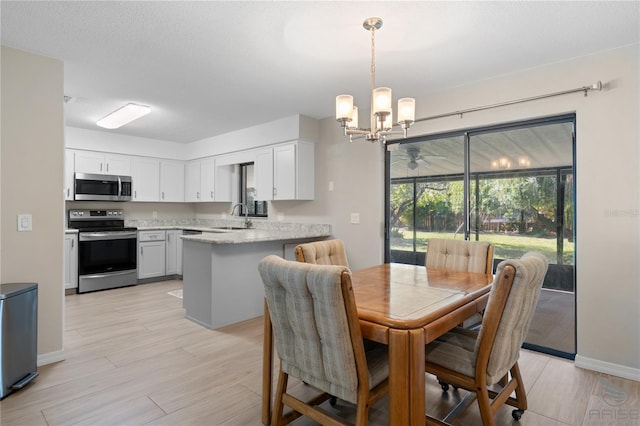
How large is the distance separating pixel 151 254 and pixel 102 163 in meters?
1.55

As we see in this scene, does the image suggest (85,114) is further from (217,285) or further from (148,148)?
(217,285)

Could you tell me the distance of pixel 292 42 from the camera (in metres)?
2.48

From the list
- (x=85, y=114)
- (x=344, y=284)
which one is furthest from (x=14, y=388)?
(x=85, y=114)

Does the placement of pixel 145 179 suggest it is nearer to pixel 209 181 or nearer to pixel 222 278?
pixel 209 181

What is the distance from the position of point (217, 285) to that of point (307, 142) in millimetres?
2089

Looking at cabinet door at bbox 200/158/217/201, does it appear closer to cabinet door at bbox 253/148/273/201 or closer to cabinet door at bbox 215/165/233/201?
cabinet door at bbox 215/165/233/201

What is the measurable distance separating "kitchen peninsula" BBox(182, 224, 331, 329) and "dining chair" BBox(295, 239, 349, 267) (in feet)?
3.76

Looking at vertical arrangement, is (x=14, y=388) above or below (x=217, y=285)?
below

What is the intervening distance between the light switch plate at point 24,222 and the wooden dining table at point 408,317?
2.04m

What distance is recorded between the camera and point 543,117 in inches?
116

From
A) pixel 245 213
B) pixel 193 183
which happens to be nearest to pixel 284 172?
pixel 245 213

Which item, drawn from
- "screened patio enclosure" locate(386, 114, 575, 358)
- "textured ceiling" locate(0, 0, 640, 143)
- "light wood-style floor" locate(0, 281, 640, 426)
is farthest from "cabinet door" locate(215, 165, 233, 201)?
"screened patio enclosure" locate(386, 114, 575, 358)

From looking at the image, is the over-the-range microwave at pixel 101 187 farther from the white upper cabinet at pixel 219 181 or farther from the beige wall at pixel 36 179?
the beige wall at pixel 36 179

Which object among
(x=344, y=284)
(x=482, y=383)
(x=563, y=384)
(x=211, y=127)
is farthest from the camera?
(x=211, y=127)
